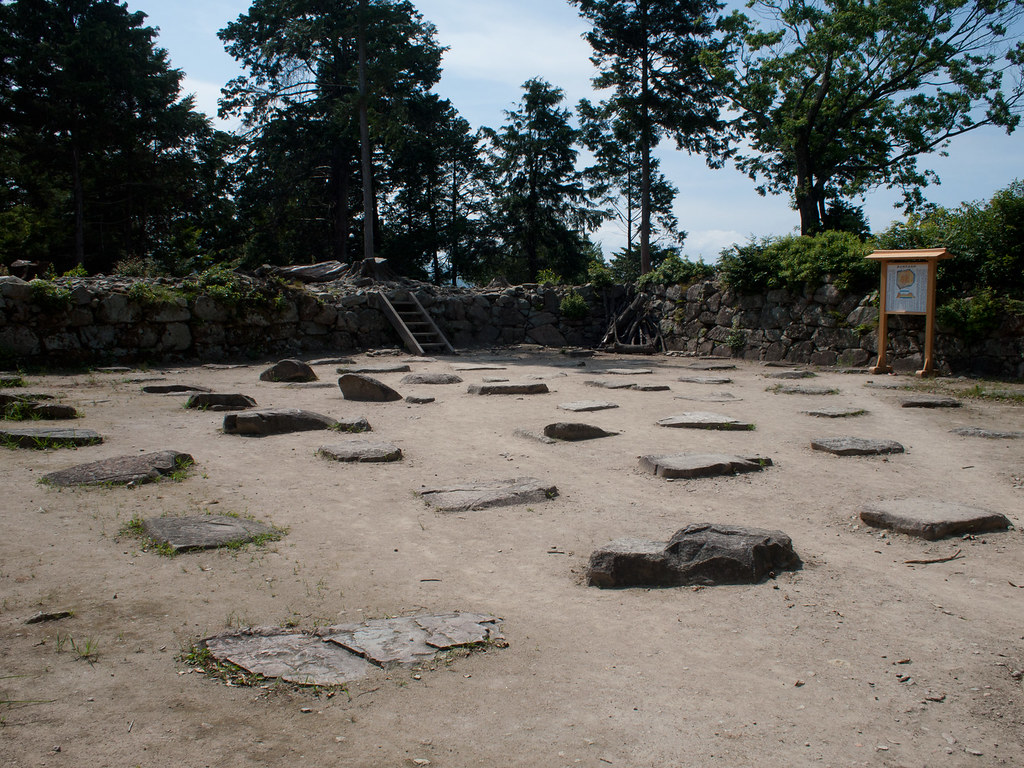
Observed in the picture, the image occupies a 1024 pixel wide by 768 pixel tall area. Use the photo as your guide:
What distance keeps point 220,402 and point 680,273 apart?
1161cm

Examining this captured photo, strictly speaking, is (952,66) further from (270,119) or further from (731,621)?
(731,621)

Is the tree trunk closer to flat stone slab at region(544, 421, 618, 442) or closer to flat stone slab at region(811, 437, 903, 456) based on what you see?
flat stone slab at region(544, 421, 618, 442)

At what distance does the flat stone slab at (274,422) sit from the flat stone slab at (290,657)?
3.65 meters

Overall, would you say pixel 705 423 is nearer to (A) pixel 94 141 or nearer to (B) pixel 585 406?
(B) pixel 585 406

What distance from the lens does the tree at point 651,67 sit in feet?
72.9

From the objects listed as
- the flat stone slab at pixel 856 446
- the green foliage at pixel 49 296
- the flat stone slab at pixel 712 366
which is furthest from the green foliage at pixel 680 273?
the green foliage at pixel 49 296

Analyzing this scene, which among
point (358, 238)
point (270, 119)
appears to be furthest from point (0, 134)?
point (358, 238)

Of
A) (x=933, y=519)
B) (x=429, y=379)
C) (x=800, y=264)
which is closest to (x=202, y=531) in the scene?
(x=933, y=519)

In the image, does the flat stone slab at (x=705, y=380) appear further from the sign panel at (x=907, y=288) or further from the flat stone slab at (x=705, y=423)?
the flat stone slab at (x=705, y=423)

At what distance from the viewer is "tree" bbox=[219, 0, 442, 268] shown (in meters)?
19.9

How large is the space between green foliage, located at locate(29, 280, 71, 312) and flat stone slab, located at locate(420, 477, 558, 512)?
357 inches

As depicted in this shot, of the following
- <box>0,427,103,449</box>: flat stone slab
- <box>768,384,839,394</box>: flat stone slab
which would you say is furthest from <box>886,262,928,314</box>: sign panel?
<box>0,427,103,449</box>: flat stone slab

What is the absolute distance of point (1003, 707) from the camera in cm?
202

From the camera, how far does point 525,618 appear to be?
2648 mm
